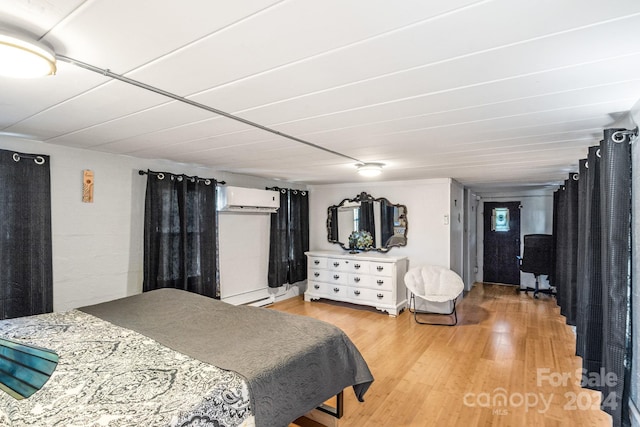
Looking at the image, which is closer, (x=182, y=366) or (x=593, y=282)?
(x=182, y=366)

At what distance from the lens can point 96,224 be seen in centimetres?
310

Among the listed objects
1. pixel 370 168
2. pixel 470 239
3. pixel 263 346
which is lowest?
pixel 263 346

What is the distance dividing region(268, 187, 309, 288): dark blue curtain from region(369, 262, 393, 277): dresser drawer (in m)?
1.35

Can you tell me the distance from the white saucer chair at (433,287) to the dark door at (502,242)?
9.12 ft

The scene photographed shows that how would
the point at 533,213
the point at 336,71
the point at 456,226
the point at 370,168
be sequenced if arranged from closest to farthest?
the point at 336,71
the point at 370,168
the point at 456,226
the point at 533,213

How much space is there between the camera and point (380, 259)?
4863mm

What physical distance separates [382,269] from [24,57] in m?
4.45

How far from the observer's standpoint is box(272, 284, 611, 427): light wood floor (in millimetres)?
2332

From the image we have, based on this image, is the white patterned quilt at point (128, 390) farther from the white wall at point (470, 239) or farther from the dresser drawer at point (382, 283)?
the white wall at point (470, 239)

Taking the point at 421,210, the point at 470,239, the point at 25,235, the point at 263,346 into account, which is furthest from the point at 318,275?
the point at 25,235

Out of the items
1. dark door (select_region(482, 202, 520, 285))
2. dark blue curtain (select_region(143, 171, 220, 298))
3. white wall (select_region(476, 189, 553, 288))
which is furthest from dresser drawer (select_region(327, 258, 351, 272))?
white wall (select_region(476, 189, 553, 288))

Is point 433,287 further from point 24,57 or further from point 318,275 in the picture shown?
point 24,57

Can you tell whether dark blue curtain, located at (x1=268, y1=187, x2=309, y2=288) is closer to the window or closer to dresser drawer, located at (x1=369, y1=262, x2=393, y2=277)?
dresser drawer, located at (x1=369, y1=262, x2=393, y2=277)

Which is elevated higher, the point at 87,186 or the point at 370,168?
the point at 370,168
